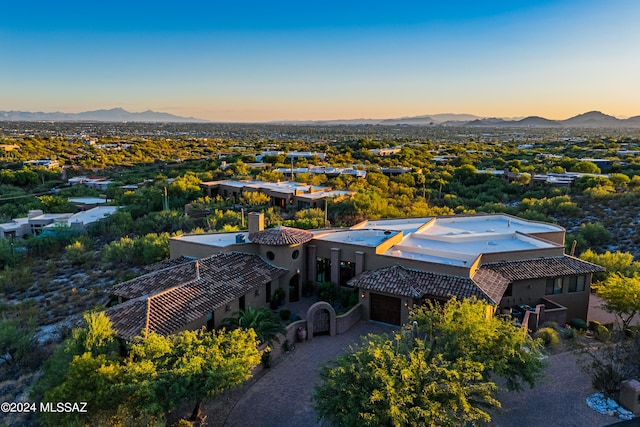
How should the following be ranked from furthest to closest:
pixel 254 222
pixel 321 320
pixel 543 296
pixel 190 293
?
pixel 254 222, pixel 543 296, pixel 321 320, pixel 190 293

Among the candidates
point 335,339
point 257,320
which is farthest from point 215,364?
point 335,339

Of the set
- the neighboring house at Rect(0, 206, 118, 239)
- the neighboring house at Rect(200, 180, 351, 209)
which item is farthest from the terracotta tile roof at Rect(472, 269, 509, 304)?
the neighboring house at Rect(0, 206, 118, 239)

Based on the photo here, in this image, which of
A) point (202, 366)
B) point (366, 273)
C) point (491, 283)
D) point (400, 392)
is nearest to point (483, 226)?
point (491, 283)

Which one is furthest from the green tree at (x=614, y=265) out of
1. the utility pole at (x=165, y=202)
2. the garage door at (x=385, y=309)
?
the utility pole at (x=165, y=202)

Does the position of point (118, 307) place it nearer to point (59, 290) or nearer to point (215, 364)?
point (215, 364)

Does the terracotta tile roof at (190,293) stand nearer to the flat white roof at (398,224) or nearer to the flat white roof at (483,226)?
the flat white roof at (398,224)

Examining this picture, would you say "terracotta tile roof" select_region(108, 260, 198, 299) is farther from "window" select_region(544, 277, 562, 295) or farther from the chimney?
"window" select_region(544, 277, 562, 295)

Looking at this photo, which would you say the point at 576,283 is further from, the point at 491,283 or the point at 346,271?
the point at 346,271
